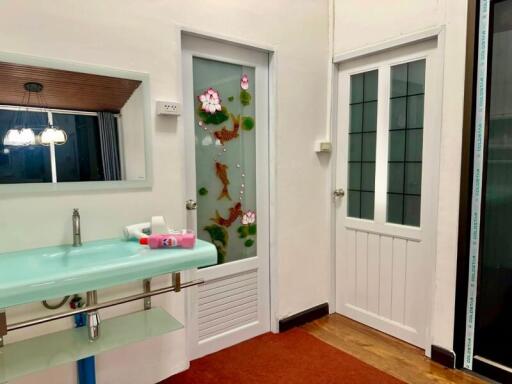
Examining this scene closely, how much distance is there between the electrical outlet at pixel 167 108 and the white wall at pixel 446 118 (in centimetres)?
149

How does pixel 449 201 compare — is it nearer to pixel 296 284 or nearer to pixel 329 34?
pixel 296 284

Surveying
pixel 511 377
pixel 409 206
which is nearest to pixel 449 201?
pixel 409 206

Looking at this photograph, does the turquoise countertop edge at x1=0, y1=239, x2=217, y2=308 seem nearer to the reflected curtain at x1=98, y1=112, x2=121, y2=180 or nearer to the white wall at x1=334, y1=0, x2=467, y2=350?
the reflected curtain at x1=98, y1=112, x2=121, y2=180

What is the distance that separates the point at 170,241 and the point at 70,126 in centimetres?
73

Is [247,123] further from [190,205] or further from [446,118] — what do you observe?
[446,118]

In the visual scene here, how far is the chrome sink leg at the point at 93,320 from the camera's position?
1684 mm

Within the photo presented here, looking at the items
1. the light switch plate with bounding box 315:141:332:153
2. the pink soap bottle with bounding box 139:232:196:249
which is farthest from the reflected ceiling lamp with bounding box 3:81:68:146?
the light switch plate with bounding box 315:141:332:153

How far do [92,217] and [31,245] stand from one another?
0.29 meters

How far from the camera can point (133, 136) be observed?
1.96 m

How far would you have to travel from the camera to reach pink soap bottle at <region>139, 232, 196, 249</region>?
1703 mm

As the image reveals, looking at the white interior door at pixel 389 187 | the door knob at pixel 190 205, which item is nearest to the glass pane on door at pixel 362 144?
the white interior door at pixel 389 187

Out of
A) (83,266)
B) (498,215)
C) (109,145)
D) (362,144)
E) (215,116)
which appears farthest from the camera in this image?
(362,144)

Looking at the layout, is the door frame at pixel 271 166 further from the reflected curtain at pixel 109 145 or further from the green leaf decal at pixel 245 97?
the reflected curtain at pixel 109 145

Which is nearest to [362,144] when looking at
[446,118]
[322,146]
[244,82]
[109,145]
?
[322,146]
